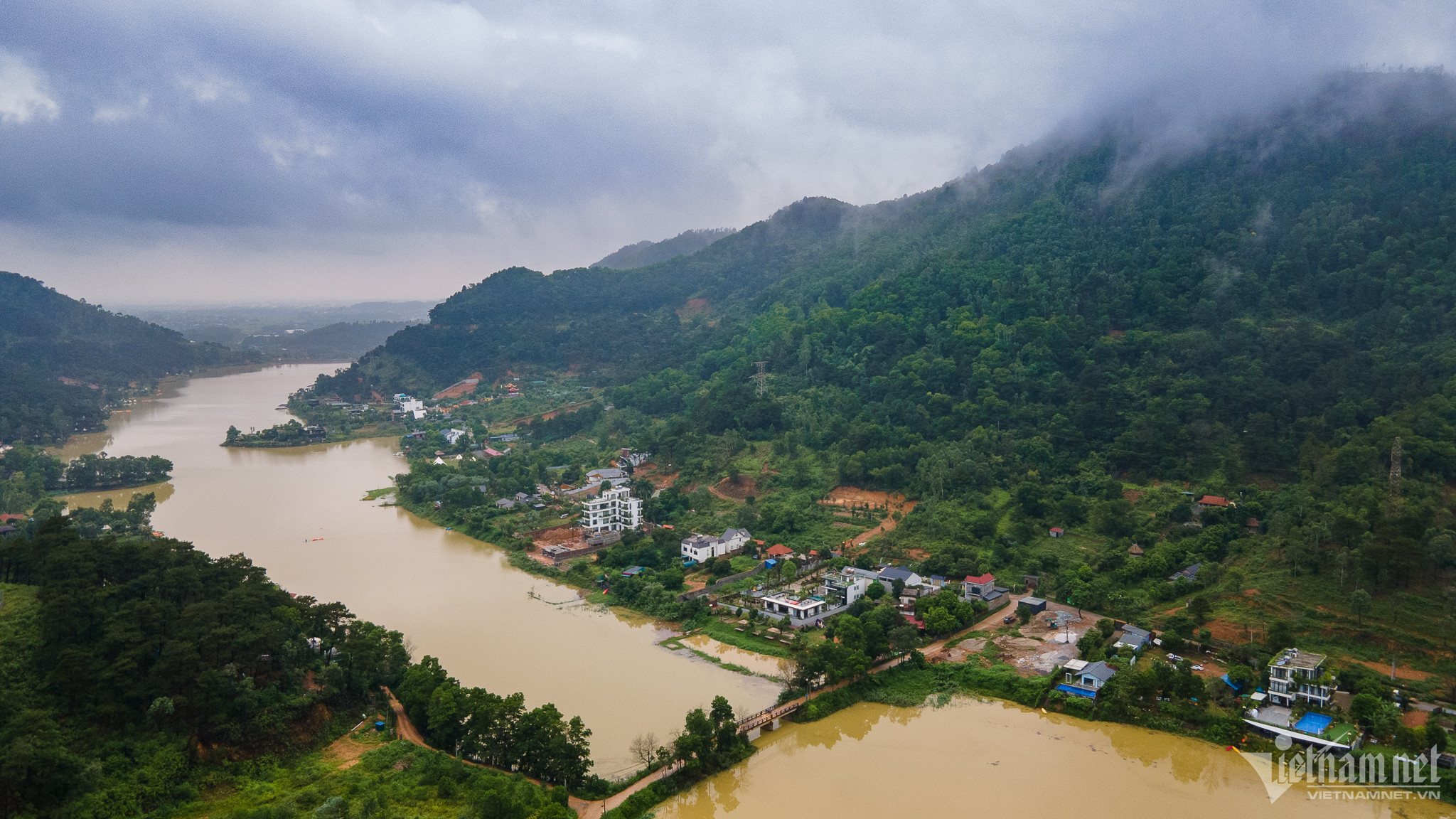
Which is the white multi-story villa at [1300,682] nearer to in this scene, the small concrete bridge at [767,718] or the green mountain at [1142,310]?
the small concrete bridge at [767,718]

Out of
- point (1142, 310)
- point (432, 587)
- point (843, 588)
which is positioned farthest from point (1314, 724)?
point (1142, 310)

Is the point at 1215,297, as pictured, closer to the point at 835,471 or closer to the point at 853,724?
the point at 835,471

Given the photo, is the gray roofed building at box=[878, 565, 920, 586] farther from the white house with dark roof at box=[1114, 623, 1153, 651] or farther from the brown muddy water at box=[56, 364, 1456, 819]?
the white house with dark roof at box=[1114, 623, 1153, 651]

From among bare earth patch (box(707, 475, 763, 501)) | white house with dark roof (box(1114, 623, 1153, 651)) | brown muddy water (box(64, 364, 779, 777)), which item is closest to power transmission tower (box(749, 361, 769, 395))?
bare earth patch (box(707, 475, 763, 501))

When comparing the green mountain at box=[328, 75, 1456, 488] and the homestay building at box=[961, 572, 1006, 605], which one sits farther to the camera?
the green mountain at box=[328, 75, 1456, 488]

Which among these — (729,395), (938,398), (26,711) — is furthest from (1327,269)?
(26,711)

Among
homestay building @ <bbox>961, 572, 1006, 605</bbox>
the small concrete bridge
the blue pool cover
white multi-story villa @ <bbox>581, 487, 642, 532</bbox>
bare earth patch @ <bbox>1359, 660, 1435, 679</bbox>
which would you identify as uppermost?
white multi-story villa @ <bbox>581, 487, 642, 532</bbox>
